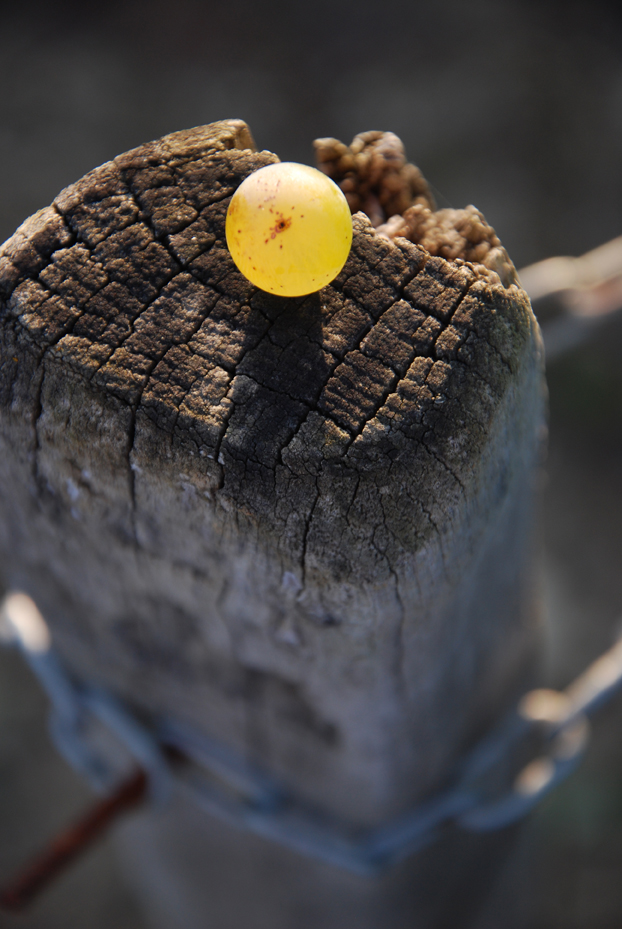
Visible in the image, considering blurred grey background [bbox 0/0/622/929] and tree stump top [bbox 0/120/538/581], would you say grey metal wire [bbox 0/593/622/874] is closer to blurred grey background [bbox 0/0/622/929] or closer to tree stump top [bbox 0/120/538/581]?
tree stump top [bbox 0/120/538/581]

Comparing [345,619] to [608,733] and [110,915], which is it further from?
[110,915]

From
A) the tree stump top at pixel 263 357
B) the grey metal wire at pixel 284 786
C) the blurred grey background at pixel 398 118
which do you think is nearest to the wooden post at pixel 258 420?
the tree stump top at pixel 263 357

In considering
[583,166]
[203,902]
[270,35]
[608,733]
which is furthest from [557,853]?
[270,35]

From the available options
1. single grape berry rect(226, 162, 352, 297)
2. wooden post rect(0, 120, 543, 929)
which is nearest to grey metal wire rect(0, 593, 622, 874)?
wooden post rect(0, 120, 543, 929)

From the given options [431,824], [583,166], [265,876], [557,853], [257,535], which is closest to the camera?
[257,535]

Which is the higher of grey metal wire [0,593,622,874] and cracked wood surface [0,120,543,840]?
cracked wood surface [0,120,543,840]

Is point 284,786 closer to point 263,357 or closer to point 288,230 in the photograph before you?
point 263,357

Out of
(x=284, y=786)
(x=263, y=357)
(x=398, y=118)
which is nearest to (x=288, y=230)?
(x=263, y=357)
